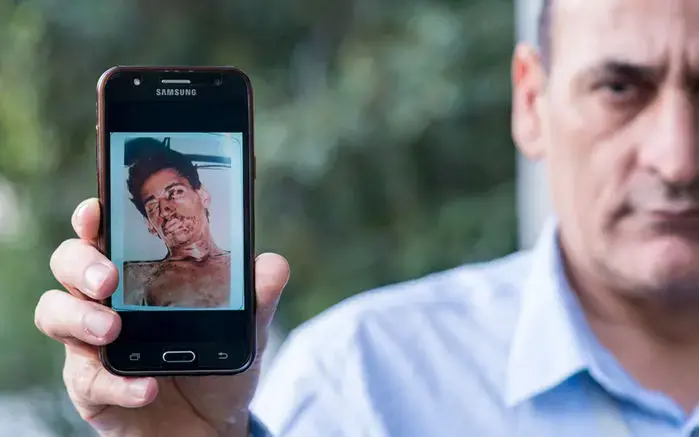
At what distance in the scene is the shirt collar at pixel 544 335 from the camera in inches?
30.0

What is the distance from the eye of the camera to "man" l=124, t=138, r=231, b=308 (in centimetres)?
56

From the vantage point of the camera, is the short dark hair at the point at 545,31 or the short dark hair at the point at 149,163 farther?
the short dark hair at the point at 545,31

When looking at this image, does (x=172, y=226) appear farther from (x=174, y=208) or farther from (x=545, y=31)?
(x=545, y=31)

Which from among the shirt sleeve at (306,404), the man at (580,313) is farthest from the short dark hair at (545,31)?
the shirt sleeve at (306,404)

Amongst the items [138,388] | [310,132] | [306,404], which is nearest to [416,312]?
[306,404]

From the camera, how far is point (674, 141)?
0.73 m

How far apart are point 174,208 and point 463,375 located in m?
0.34

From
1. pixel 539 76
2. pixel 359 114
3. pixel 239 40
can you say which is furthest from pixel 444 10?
pixel 539 76

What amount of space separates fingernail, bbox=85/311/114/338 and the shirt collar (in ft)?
1.24

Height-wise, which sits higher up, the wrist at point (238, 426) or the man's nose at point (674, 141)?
the man's nose at point (674, 141)

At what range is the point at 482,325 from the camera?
0.82 m

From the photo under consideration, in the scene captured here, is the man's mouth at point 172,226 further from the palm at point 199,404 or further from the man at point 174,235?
the palm at point 199,404

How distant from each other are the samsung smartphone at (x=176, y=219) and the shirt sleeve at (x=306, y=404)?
184 mm

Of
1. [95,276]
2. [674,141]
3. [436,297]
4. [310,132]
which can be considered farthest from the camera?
[310,132]
